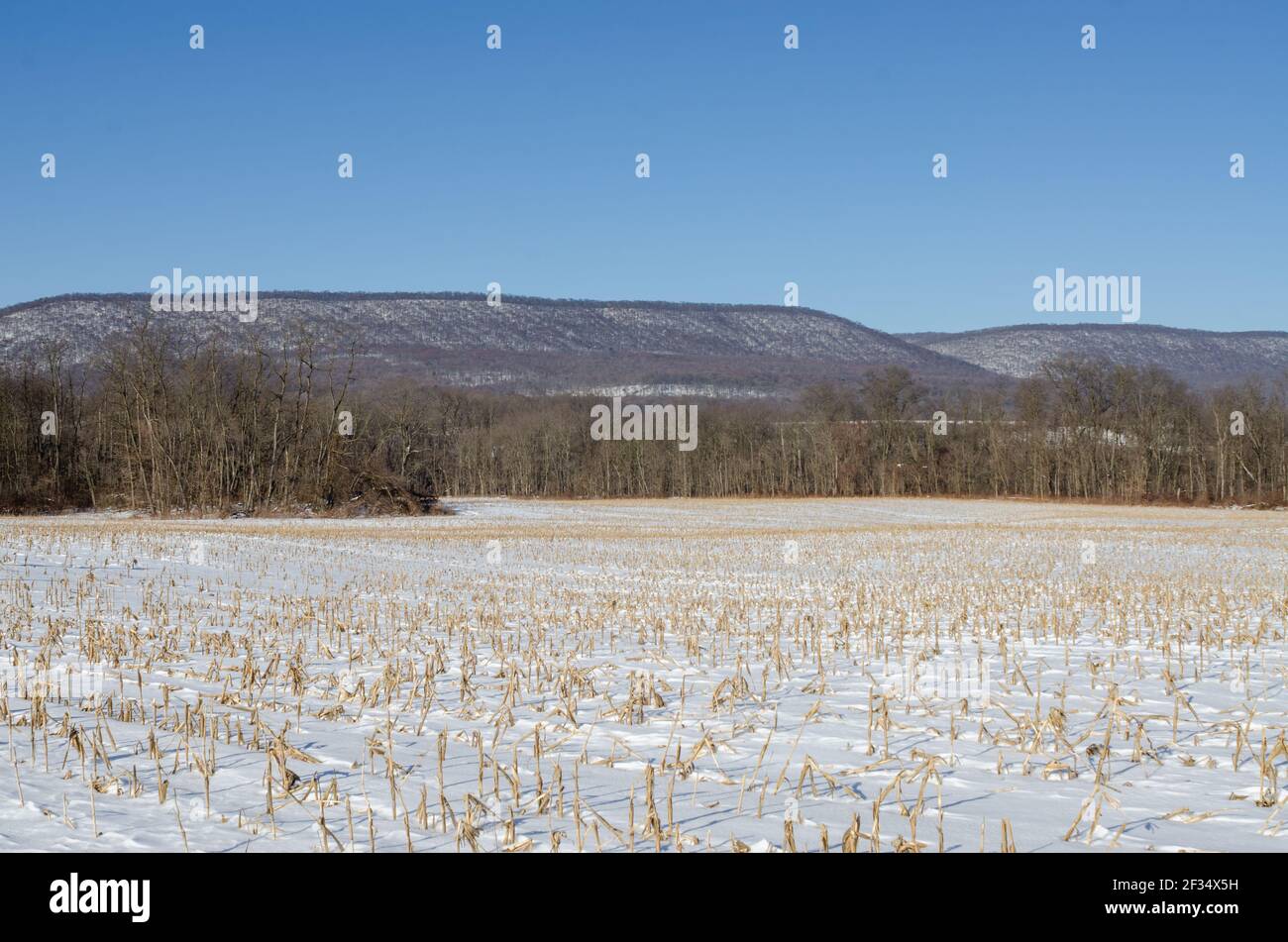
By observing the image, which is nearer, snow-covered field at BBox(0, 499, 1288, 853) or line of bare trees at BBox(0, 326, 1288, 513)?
snow-covered field at BBox(0, 499, 1288, 853)

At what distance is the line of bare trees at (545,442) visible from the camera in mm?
59281

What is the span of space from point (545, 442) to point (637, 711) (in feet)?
344

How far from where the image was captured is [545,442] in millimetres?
112562

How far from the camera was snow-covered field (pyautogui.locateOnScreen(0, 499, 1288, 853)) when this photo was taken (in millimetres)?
5273

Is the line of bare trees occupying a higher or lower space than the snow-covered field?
higher

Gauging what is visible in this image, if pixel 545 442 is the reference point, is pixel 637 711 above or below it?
below

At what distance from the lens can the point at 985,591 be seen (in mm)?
18062

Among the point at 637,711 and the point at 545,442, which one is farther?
the point at 545,442

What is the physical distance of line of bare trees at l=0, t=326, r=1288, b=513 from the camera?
5928cm

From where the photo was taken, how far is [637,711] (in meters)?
8.41

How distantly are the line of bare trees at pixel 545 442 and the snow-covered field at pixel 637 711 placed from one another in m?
40.3

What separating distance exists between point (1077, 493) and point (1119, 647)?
81.8 metres

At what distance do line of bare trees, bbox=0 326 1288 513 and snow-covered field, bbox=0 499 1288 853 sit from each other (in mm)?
40274
